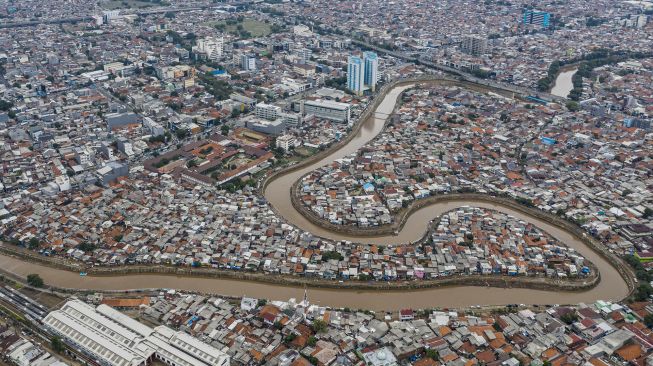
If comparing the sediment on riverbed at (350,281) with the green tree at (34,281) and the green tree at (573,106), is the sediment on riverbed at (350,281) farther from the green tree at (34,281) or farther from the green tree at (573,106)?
the green tree at (573,106)

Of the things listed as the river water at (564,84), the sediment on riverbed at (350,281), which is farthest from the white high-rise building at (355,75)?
the sediment on riverbed at (350,281)

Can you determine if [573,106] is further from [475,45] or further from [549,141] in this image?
[475,45]

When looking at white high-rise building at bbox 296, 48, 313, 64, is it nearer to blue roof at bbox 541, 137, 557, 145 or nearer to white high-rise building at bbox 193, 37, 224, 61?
white high-rise building at bbox 193, 37, 224, 61

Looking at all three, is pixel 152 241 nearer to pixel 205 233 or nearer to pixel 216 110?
pixel 205 233

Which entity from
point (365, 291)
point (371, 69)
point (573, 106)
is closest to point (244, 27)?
point (371, 69)

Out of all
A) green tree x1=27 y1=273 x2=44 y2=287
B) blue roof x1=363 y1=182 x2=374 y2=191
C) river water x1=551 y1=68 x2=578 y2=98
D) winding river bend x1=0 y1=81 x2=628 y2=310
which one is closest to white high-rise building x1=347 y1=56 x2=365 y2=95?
river water x1=551 y1=68 x2=578 y2=98
